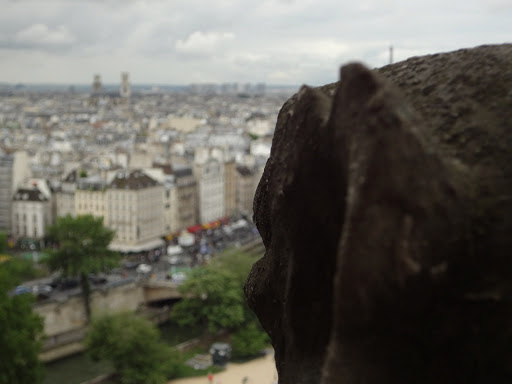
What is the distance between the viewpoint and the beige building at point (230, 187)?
67.2 meters

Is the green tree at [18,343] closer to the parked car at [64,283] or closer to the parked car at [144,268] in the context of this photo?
the parked car at [64,283]

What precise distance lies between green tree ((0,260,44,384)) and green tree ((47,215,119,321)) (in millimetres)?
15009

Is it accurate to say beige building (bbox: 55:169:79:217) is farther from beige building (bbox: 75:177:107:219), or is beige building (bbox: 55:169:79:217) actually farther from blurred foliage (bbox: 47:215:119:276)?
blurred foliage (bbox: 47:215:119:276)

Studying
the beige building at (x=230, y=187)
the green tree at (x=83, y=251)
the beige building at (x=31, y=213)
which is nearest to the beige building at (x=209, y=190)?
the beige building at (x=230, y=187)

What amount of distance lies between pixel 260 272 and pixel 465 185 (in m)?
2.72

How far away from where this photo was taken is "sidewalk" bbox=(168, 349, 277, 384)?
29.0 meters

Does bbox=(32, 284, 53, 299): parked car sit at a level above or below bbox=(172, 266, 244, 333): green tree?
below

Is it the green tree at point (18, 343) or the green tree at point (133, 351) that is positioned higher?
the green tree at point (18, 343)

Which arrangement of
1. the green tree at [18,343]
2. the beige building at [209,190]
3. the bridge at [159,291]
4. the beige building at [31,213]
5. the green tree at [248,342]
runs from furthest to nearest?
the beige building at [209,190] → the beige building at [31,213] → the bridge at [159,291] → the green tree at [248,342] → the green tree at [18,343]

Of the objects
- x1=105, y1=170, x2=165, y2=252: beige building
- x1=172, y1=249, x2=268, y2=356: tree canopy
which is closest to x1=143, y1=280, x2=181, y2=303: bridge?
x1=172, y1=249, x2=268, y2=356: tree canopy

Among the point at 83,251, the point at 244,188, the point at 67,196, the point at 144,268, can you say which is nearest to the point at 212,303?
the point at 83,251

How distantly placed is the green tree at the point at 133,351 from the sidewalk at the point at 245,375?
930 mm

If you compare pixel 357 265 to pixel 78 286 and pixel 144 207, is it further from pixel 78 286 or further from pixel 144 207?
pixel 144 207

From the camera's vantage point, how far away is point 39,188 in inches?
2245
